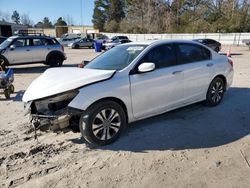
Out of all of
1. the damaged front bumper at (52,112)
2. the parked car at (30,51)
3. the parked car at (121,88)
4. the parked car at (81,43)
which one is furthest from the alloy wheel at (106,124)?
the parked car at (81,43)

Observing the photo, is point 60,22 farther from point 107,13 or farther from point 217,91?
point 217,91

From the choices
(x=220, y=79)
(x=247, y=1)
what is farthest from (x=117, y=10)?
(x=220, y=79)

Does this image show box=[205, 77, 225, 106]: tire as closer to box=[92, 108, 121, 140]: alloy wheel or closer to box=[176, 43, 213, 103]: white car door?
box=[176, 43, 213, 103]: white car door

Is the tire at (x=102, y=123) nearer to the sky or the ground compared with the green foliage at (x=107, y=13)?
nearer to the ground

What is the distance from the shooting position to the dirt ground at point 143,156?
3.52 meters

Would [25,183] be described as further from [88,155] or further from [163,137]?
[163,137]

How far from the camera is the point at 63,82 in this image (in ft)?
14.3

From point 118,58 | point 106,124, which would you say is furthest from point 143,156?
point 118,58

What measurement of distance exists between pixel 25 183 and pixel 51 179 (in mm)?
314

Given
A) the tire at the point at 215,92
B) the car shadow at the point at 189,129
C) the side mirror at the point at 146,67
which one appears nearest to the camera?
the car shadow at the point at 189,129

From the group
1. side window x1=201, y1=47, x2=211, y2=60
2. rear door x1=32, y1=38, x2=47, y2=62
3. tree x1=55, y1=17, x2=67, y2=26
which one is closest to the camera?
side window x1=201, y1=47, x2=211, y2=60

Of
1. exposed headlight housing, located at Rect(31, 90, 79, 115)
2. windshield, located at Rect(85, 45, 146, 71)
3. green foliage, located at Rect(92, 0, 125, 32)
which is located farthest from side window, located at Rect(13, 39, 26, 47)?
green foliage, located at Rect(92, 0, 125, 32)

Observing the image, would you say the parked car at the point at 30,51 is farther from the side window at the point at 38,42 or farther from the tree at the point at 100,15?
the tree at the point at 100,15

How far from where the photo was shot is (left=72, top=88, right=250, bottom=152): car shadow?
14.7ft
